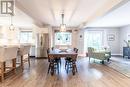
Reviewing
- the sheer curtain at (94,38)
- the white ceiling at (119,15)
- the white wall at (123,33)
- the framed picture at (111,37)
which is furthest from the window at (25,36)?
the white wall at (123,33)

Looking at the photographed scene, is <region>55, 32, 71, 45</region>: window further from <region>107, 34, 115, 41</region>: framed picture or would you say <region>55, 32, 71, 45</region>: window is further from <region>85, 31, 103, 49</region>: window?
<region>107, 34, 115, 41</region>: framed picture

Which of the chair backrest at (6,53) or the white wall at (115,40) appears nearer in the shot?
the chair backrest at (6,53)

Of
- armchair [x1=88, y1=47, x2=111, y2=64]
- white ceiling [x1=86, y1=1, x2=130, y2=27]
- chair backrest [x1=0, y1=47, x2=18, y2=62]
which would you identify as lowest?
armchair [x1=88, y1=47, x2=111, y2=64]

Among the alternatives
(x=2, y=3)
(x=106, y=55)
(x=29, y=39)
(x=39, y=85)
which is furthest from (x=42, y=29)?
(x=39, y=85)

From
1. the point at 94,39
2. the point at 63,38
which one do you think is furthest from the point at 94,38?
the point at 63,38

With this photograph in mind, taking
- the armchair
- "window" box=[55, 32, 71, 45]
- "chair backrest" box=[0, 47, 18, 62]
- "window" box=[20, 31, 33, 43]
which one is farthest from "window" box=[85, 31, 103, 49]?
"chair backrest" box=[0, 47, 18, 62]

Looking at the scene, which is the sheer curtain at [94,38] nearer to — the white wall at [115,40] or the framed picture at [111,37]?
the white wall at [115,40]

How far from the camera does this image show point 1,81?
16.6ft

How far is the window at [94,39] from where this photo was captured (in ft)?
46.4

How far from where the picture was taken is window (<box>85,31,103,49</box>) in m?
14.1

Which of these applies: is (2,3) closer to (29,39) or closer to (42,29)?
(42,29)

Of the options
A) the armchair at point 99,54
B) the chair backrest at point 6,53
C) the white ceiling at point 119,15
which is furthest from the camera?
the armchair at point 99,54

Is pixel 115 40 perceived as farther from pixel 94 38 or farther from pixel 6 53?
pixel 6 53

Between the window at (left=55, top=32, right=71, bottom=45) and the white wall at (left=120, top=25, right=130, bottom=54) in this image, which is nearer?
the white wall at (left=120, top=25, right=130, bottom=54)
